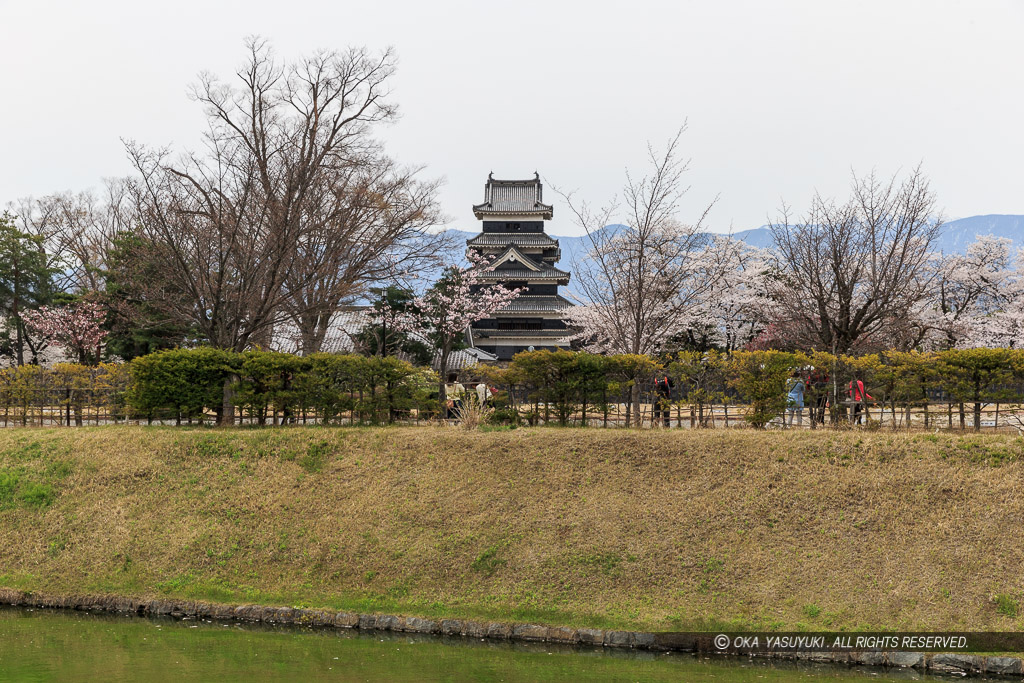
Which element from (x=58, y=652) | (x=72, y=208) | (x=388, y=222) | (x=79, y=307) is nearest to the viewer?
(x=58, y=652)

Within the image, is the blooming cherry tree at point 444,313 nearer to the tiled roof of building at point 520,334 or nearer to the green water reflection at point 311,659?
the tiled roof of building at point 520,334

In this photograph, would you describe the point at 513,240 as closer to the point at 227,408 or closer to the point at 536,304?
the point at 536,304

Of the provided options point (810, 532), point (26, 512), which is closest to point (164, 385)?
point (26, 512)

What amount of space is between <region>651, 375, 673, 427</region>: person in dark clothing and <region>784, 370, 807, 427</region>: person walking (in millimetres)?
2268

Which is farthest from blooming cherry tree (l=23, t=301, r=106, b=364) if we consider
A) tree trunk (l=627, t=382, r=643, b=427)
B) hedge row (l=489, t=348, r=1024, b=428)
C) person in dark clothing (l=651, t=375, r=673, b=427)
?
person in dark clothing (l=651, t=375, r=673, b=427)

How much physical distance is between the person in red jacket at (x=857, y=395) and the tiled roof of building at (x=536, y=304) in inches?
1101

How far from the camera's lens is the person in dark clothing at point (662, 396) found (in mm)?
16375

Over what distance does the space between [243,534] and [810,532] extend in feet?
30.1

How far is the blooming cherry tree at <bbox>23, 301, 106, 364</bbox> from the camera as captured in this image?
36.1m

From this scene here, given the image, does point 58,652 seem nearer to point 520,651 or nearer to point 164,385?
point 520,651

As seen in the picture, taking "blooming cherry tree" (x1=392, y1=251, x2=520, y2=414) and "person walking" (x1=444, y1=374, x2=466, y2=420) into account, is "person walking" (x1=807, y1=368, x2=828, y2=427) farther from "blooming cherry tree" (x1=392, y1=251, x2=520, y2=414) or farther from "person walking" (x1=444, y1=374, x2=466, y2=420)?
"blooming cherry tree" (x1=392, y1=251, x2=520, y2=414)

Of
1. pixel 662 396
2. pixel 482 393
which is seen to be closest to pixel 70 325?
pixel 482 393

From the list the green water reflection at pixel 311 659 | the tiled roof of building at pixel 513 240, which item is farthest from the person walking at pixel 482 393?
the tiled roof of building at pixel 513 240

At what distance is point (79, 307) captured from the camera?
3547 cm
